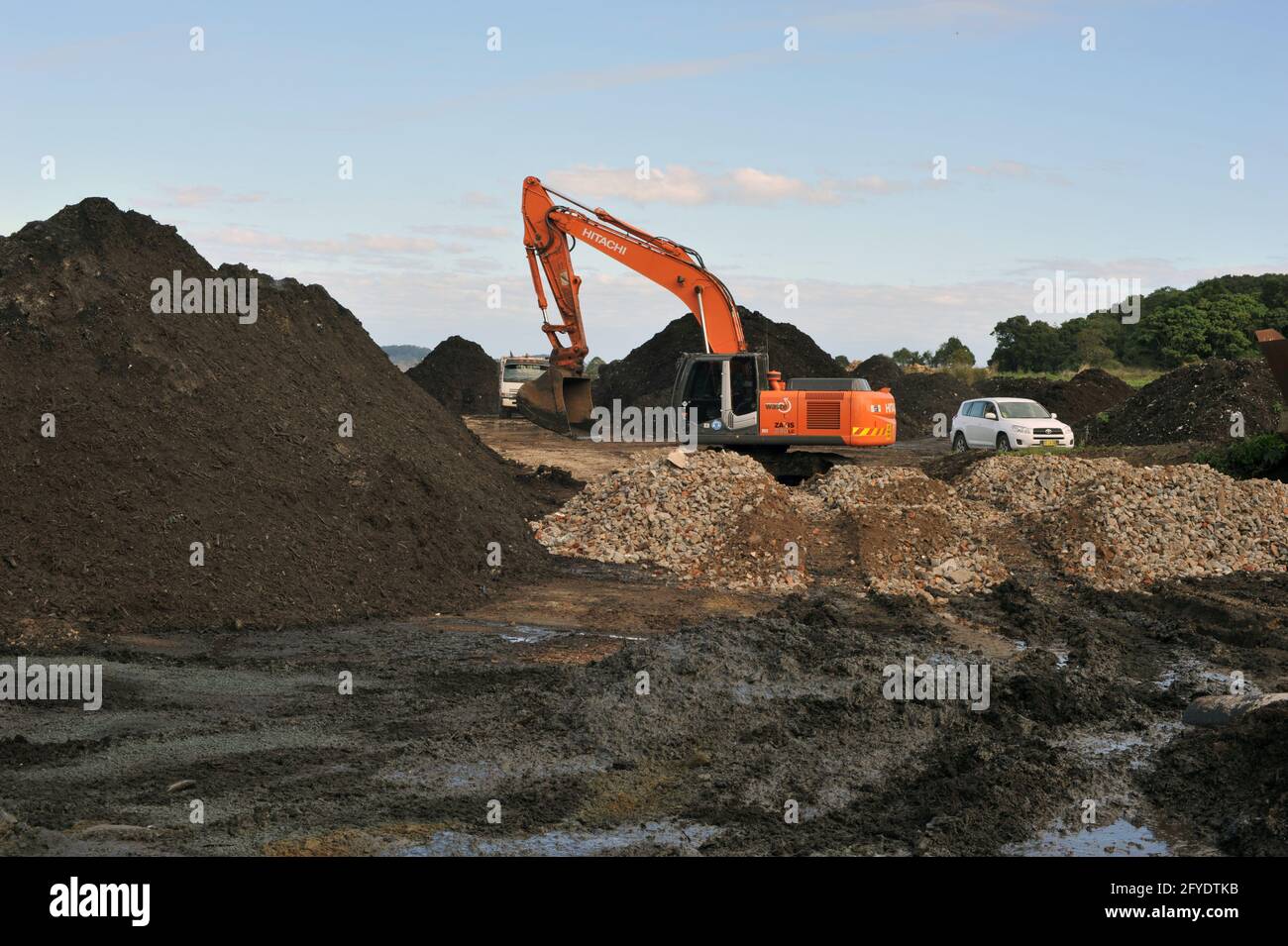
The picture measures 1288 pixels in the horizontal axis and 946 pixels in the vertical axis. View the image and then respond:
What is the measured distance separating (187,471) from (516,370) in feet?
85.8

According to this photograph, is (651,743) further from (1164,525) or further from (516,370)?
(516,370)

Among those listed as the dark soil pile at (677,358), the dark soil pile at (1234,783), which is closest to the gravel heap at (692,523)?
Result: the dark soil pile at (1234,783)

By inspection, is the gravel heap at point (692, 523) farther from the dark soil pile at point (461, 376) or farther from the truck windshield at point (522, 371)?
the dark soil pile at point (461, 376)

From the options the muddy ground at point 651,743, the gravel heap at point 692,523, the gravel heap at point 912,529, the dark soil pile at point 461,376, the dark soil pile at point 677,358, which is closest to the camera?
the muddy ground at point 651,743

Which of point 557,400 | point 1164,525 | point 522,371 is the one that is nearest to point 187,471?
point 1164,525

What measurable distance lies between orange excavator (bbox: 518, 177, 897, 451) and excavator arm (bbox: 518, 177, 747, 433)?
0.07 feet

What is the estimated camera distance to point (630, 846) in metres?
6.40

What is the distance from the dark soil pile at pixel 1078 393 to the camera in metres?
39.9

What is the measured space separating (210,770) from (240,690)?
85.0 inches

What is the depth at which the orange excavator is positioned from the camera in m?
21.5

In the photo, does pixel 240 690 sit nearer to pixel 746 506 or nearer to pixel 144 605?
pixel 144 605

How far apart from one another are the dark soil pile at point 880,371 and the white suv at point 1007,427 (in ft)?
51.8

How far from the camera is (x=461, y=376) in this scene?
50.0m
